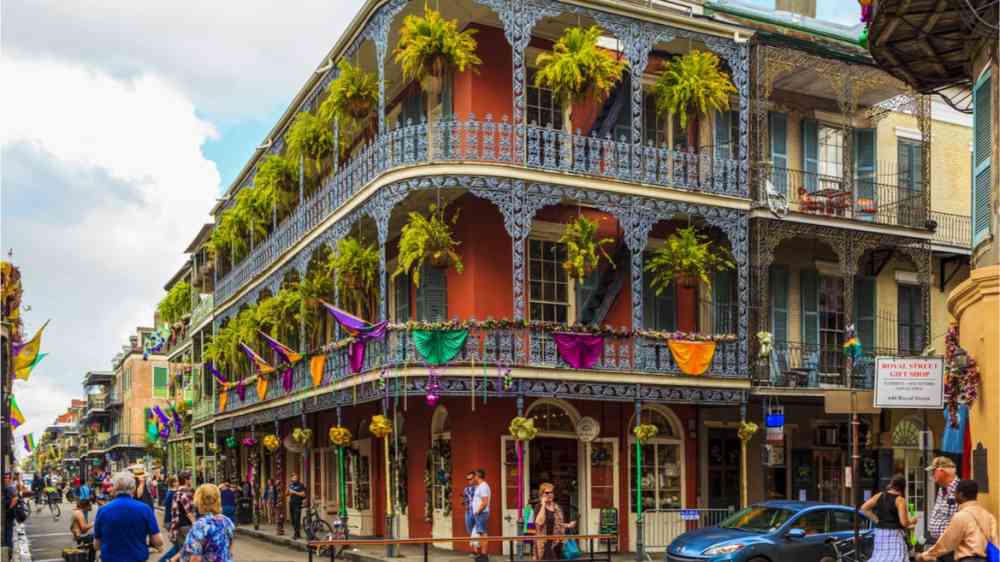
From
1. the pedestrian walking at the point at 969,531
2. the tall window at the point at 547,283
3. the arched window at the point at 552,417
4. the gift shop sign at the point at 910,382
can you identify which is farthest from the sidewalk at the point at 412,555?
the pedestrian walking at the point at 969,531

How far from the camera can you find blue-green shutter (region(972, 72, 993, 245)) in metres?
13.9

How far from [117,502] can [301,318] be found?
18.0 metres

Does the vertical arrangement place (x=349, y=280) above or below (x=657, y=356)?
above

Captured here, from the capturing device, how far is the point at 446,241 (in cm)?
2322

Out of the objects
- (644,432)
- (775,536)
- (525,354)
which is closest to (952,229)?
(644,432)

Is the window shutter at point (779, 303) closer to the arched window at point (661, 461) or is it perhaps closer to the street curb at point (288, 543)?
the arched window at point (661, 461)

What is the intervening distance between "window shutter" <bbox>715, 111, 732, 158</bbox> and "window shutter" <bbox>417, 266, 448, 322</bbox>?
679 centimetres

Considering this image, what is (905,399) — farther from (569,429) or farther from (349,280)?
(349,280)

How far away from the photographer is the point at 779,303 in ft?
90.4

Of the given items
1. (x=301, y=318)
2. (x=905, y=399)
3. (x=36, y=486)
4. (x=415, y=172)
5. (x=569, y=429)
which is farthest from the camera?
(x=36, y=486)

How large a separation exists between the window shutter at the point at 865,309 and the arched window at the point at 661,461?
18.0 feet

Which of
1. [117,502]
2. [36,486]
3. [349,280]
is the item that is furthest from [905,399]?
[36,486]

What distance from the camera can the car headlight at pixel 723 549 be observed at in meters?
17.2

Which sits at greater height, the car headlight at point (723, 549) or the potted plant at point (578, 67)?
the potted plant at point (578, 67)
